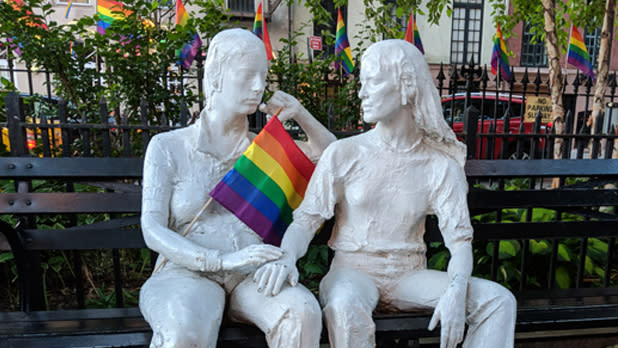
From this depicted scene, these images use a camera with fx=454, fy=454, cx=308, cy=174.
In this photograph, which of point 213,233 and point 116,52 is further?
point 116,52

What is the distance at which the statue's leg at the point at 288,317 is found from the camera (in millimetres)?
1555

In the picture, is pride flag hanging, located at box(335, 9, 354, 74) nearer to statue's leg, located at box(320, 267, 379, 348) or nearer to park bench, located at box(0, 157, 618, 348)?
park bench, located at box(0, 157, 618, 348)

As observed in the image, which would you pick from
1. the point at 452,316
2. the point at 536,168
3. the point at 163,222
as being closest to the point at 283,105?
the point at 163,222

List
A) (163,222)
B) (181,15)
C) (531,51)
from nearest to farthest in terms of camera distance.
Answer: (163,222)
(181,15)
(531,51)

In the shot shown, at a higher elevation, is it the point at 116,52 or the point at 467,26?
the point at 467,26

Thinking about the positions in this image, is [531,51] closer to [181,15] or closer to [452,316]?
[181,15]

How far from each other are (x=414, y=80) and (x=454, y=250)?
0.69m

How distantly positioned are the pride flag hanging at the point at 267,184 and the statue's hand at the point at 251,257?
0.91 ft

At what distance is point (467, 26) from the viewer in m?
16.7

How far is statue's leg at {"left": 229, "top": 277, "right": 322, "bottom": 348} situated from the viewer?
1.55 m

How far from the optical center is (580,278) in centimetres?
330

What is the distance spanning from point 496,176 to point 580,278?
3.91 feet

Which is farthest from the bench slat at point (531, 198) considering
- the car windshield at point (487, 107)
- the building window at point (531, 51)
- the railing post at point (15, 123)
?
the building window at point (531, 51)

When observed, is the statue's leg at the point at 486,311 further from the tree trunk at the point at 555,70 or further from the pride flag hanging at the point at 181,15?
the tree trunk at the point at 555,70
